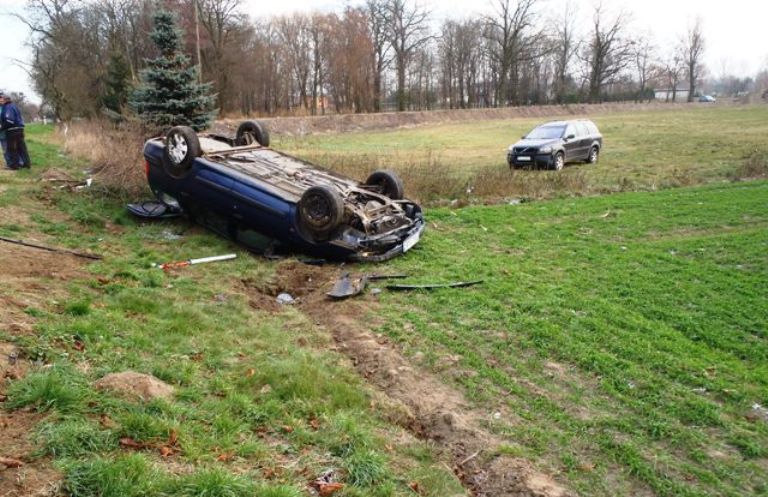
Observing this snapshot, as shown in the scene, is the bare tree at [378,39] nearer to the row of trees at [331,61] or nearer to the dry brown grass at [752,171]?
the row of trees at [331,61]

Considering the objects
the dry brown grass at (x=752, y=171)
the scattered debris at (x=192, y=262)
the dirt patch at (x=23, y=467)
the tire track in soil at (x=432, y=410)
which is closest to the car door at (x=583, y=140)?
the dry brown grass at (x=752, y=171)

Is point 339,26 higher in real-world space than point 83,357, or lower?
higher

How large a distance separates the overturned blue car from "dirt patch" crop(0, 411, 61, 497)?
15.7 ft

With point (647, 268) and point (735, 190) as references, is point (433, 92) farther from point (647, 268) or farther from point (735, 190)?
point (647, 268)

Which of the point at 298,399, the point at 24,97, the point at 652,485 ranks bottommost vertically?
the point at 652,485

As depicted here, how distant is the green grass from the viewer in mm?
3670

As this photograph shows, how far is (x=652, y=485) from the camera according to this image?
11.2ft

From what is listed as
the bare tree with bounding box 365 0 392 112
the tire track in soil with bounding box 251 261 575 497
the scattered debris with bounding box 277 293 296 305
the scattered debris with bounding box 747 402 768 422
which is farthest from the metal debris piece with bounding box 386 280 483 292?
the bare tree with bounding box 365 0 392 112

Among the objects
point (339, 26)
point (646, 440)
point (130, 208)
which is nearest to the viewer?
point (646, 440)

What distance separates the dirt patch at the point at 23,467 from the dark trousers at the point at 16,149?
38.9 feet

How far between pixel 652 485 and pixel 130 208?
9081 mm

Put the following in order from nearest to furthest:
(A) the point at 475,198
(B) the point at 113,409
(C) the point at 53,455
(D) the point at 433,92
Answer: (C) the point at 53,455, (B) the point at 113,409, (A) the point at 475,198, (D) the point at 433,92

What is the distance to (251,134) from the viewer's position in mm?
10461

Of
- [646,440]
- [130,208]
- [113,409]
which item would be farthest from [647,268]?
[130,208]
